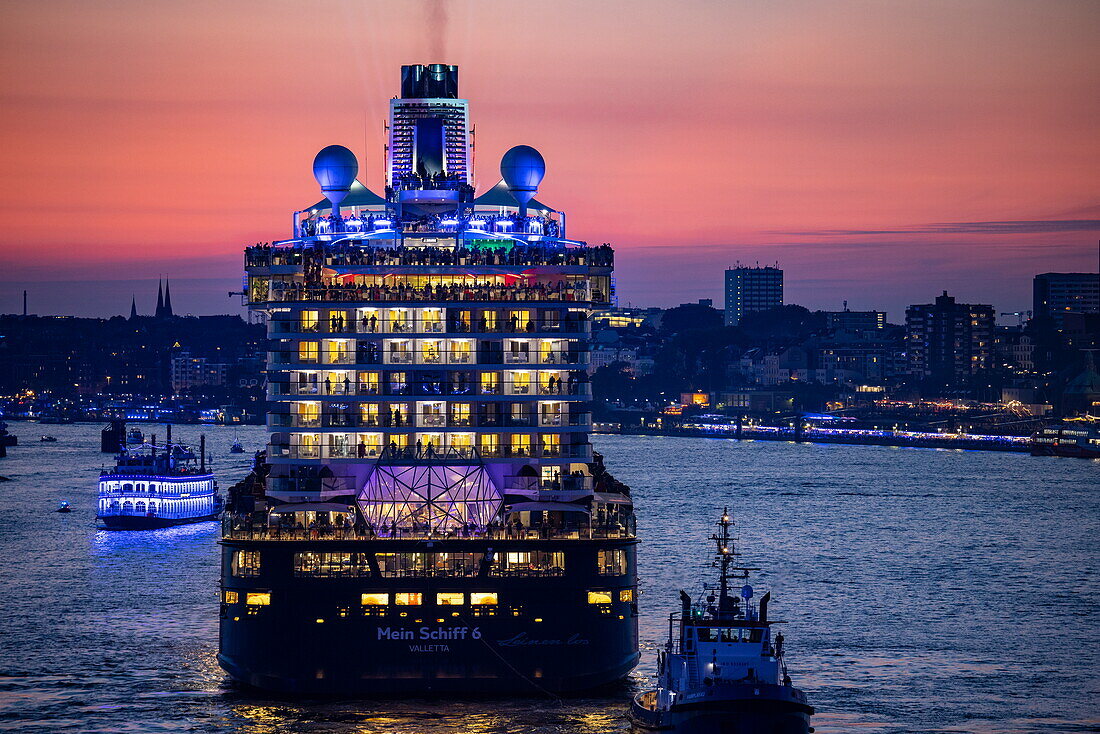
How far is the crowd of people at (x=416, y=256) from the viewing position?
5047 centimetres

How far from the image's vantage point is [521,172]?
183 feet

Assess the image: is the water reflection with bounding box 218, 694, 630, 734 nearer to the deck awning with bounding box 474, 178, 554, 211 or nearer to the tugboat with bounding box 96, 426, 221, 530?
the deck awning with bounding box 474, 178, 554, 211

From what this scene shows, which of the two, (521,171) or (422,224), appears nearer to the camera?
(422,224)

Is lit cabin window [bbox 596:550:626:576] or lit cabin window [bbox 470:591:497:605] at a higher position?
lit cabin window [bbox 596:550:626:576]

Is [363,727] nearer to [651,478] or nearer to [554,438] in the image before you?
[554,438]

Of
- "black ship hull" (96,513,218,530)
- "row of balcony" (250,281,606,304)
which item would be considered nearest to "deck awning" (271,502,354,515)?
"row of balcony" (250,281,606,304)

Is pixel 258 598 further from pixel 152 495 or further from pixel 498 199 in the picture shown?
pixel 152 495

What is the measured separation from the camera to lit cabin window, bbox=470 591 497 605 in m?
44.5

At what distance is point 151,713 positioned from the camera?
4706 centimetres

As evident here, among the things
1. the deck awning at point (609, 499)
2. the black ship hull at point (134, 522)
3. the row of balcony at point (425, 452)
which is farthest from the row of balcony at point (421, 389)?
the black ship hull at point (134, 522)

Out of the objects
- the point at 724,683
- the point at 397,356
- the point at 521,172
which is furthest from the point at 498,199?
the point at 724,683

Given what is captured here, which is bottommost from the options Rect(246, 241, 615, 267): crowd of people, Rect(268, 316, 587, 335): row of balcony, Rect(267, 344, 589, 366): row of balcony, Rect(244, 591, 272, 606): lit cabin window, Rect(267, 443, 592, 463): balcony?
Rect(244, 591, 272, 606): lit cabin window

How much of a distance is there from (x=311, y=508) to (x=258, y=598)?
2.87 metres

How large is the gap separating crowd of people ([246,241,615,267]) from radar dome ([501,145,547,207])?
15.6 ft
